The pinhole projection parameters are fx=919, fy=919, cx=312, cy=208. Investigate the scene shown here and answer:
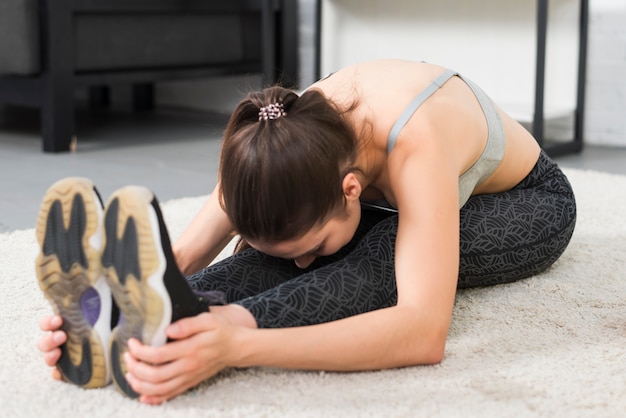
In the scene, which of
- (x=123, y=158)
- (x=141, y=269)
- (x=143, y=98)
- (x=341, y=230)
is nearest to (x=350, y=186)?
(x=341, y=230)

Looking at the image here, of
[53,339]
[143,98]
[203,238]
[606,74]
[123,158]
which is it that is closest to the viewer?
[53,339]

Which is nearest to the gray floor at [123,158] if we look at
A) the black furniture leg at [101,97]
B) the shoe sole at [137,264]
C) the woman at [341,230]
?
the black furniture leg at [101,97]

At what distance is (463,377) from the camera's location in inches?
42.5

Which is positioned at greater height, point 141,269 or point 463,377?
point 141,269

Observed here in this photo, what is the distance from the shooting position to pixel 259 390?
103cm

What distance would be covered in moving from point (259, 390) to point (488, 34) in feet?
7.59

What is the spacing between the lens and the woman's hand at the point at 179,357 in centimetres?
94

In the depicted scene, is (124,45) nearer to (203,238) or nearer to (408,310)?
(203,238)

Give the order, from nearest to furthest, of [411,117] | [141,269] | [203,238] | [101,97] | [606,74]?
1. [141,269]
2. [411,117]
3. [203,238]
4. [606,74]
5. [101,97]

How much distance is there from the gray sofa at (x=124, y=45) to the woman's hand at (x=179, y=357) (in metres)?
1.82

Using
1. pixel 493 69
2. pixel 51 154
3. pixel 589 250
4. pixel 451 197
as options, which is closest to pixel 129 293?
pixel 451 197

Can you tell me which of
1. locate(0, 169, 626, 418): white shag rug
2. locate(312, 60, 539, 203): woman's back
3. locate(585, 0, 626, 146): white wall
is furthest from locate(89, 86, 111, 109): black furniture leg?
locate(312, 60, 539, 203): woman's back

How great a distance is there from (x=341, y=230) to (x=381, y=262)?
0.36 feet

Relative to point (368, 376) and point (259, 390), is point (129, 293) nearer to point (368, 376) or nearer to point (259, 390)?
point (259, 390)
